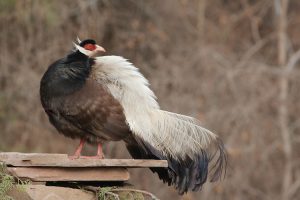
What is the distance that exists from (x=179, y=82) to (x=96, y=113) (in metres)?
6.84

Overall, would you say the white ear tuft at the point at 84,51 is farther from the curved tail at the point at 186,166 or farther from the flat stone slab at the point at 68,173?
the flat stone slab at the point at 68,173

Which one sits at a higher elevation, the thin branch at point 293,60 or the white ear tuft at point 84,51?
the white ear tuft at point 84,51

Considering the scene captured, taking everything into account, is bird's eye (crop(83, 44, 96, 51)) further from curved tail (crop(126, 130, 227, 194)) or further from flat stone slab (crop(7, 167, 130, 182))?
flat stone slab (crop(7, 167, 130, 182))

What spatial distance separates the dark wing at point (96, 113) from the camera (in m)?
5.17

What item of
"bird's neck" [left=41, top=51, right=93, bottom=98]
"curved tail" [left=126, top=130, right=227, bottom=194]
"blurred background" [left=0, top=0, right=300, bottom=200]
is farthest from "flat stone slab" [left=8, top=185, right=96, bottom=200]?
"blurred background" [left=0, top=0, right=300, bottom=200]

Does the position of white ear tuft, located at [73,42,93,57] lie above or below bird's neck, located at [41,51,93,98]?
above

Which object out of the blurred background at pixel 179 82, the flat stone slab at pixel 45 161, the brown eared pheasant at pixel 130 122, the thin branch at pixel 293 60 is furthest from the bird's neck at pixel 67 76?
the thin branch at pixel 293 60

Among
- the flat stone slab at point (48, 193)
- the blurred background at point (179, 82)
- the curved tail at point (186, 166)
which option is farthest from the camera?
the blurred background at point (179, 82)

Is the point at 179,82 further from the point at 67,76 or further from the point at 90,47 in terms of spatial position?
the point at 67,76

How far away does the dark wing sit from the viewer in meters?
5.17

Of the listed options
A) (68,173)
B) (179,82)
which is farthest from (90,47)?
(179,82)

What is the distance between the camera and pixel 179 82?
12.0 metres

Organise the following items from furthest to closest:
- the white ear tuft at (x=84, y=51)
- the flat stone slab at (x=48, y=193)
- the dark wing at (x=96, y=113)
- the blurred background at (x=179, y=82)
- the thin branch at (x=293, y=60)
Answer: the thin branch at (x=293, y=60) < the blurred background at (x=179, y=82) < the white ear tuft at (x=84, y=51) < the dark wing at (x=96, y=113) < the flat stone slab at (x=48, y=193)

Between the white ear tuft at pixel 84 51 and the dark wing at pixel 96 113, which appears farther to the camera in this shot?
the white ear tuft at pixel 84 51
